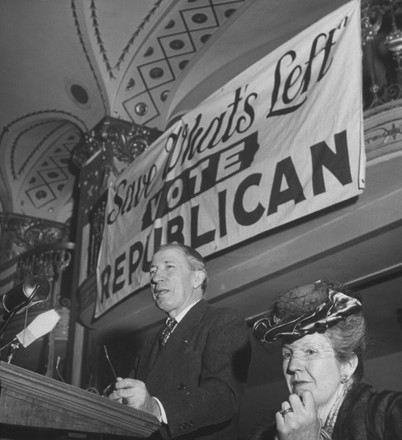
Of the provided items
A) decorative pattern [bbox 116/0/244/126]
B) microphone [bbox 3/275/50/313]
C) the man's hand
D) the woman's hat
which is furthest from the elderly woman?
decorative pattern [bbox 116/0/244/126]

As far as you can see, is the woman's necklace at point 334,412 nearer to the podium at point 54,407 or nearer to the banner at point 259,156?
the podium at point 54,407

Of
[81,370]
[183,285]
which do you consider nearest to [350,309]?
[183,285]

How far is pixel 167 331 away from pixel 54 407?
3.58 ft

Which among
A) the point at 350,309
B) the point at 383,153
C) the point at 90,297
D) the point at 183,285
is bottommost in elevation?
the point at 350,309

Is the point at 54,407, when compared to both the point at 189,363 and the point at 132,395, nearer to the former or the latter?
the point at 132,395

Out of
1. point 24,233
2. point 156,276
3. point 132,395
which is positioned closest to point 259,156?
point 156,276

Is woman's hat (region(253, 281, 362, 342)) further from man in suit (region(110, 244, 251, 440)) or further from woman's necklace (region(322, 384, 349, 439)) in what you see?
man in suit (region(110, 244, 251, 440))

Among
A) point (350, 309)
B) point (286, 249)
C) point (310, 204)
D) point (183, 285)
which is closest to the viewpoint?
point (350, 309)

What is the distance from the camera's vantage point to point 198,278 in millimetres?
3230

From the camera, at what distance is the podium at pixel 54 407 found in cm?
194

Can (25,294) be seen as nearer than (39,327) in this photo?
Yes

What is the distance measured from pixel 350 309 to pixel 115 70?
749 centimetres

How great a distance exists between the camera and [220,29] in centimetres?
866

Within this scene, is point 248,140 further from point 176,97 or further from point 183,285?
point 176,97
